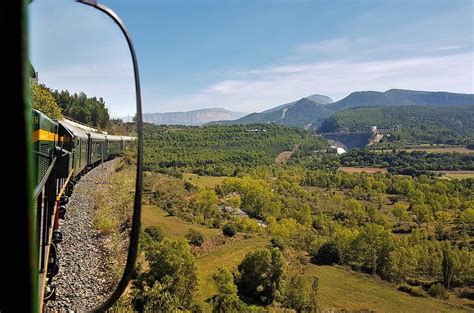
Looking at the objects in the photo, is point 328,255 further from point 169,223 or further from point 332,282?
point 169,223

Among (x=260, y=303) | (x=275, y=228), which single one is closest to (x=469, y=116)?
(x=275, y=228)

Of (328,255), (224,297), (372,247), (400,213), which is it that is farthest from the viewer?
(400,213)

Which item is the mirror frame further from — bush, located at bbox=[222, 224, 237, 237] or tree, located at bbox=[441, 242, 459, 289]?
tree, located at bbox=[441, 242, 459, 289]

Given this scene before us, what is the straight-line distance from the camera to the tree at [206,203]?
41.7m

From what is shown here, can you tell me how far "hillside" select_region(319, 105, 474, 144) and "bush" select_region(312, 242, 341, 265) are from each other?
4281 inches

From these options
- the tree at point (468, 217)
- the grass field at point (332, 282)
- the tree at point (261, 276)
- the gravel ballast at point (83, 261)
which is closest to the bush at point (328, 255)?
the grass field at point (332, 282)

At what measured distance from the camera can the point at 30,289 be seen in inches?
36.7

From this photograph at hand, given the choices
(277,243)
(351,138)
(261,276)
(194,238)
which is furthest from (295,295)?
(351,138)

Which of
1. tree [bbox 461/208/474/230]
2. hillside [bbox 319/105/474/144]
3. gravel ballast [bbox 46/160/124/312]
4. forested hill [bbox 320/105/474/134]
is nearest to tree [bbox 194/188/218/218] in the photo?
tree [bbox 461/208/474/230]

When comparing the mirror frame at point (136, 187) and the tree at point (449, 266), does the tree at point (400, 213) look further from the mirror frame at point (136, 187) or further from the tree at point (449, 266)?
the mirror frame at point (136, 187)

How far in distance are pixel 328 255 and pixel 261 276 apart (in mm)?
13200

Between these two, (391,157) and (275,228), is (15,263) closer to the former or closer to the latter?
(275,228)

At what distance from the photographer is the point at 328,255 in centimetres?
3784

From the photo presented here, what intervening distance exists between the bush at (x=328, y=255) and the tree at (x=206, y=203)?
11699mm
